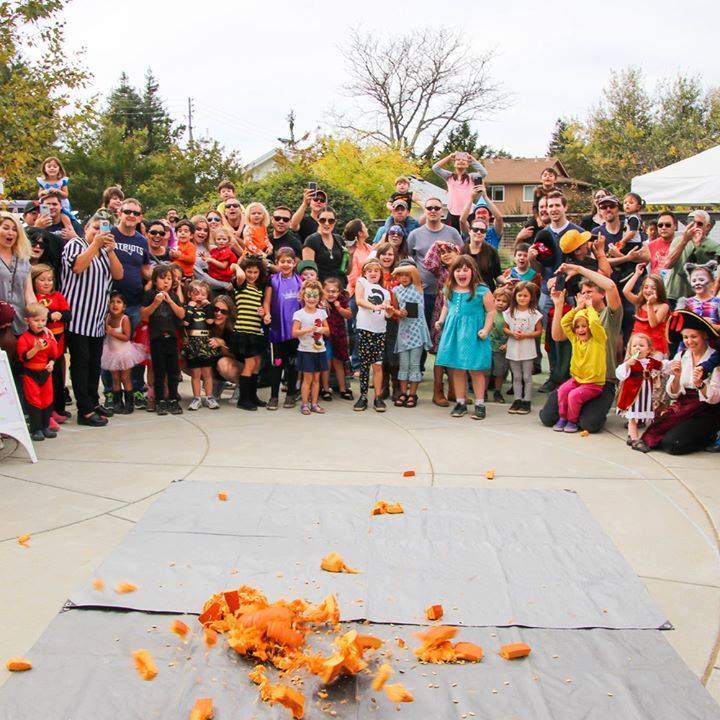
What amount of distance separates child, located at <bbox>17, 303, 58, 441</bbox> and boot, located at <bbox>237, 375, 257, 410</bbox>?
1.89 m

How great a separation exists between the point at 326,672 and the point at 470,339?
5128mm

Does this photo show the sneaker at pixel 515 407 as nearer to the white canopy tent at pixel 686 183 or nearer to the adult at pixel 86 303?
the adult at pixel 86 303

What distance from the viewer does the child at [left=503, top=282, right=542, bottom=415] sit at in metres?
7.84

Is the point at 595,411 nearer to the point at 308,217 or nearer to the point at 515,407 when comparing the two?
the point at 515,407

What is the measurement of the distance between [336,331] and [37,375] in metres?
2.99

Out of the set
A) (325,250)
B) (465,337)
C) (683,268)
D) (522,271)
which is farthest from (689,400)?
(325,250)

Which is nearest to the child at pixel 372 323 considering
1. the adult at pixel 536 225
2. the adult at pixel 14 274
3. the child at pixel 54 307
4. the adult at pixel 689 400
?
the adult at pixel 536 225

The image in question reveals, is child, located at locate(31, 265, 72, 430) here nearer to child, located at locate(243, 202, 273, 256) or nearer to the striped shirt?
the striped shirt

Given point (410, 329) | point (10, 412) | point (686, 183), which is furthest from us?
point (686, 183)

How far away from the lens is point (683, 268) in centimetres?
881

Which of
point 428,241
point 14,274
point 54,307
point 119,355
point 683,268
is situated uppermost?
point 428,241

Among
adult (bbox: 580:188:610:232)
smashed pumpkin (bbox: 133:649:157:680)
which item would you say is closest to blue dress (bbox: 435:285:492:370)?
adult (bbox: 580:188:610:232)

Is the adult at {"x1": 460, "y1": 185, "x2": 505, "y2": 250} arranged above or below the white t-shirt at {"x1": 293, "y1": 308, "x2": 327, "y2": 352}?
above

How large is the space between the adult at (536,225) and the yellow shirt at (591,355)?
2.10m
